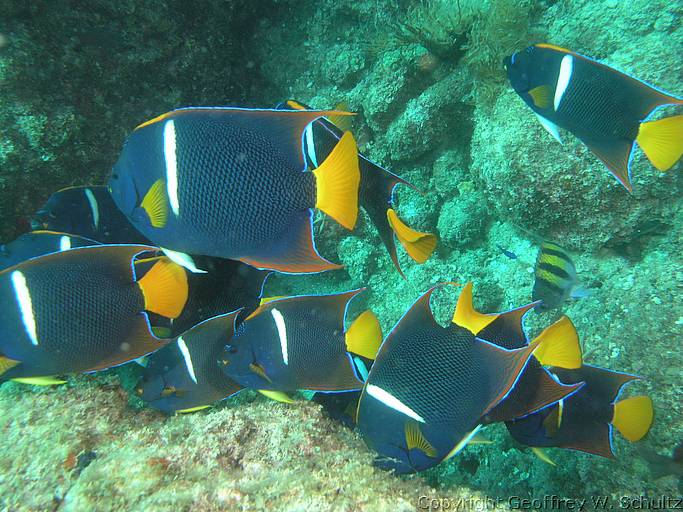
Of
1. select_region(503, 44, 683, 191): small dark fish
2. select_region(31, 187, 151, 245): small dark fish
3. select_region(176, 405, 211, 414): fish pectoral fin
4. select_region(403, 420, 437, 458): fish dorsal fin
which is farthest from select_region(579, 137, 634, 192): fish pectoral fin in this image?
select_region(31, 187, 151, 245): small dark fish

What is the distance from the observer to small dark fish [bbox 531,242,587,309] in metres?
2.75

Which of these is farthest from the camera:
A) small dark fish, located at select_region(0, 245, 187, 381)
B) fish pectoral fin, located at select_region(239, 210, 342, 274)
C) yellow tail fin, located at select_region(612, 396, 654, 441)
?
yellow tail fin, located at select_region(612, 396, 654, 441)

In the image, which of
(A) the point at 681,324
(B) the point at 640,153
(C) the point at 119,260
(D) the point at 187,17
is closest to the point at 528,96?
(B) the point at 640,153

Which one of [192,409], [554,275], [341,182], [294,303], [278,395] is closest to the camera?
[341,182]

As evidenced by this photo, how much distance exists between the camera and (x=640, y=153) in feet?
9.31

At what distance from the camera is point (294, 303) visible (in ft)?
6.81

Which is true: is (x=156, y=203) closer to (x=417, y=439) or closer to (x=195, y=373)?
(x=195, y=373)

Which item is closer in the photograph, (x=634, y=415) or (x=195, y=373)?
(x=634, y=415)

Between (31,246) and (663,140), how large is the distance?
3.71 metres

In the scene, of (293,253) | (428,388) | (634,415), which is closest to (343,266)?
(293,253)

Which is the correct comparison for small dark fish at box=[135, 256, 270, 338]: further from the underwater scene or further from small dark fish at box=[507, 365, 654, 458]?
small dark fish at box=[507, 365, 654, 458]

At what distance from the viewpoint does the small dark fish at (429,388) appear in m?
1.51

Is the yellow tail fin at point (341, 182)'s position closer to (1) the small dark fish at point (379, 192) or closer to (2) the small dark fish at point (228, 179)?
(2) the small dark fish at point (228, 179)

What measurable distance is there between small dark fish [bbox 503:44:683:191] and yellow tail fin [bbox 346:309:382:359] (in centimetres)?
154
